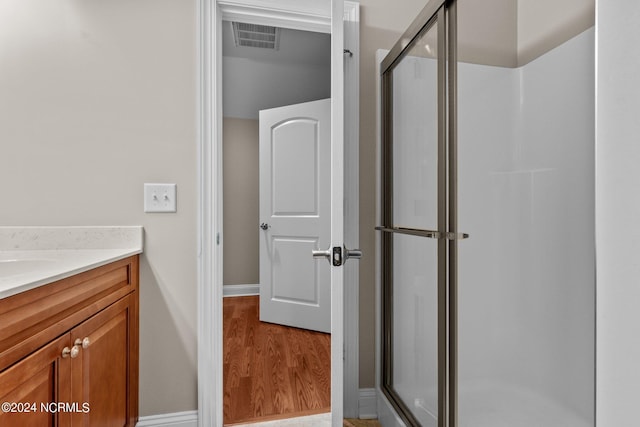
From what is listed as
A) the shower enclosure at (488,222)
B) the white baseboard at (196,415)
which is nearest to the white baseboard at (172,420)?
the white baseboard at (196,415)

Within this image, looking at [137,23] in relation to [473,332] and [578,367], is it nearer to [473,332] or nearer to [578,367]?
[473,332]

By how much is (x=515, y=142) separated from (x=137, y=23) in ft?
5.13

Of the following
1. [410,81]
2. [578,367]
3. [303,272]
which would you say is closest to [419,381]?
[578,367]

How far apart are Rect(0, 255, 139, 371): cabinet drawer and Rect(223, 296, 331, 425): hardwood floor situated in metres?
0.91

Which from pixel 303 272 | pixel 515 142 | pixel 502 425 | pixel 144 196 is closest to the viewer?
pixel 515 142

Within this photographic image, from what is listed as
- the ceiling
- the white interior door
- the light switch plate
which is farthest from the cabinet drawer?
the ceiling

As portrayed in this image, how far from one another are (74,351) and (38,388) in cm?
12

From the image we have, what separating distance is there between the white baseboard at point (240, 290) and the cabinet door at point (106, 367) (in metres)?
2.48

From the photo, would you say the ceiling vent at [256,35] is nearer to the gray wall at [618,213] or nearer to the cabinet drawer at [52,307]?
the cabinet drawer at [52,307]

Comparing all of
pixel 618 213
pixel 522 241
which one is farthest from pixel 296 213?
pixel 618 213

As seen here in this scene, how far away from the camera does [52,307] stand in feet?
2.81

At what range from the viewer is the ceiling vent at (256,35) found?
8.61 feet

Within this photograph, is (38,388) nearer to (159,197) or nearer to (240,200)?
(159,197)

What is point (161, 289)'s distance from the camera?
147 centimetres
